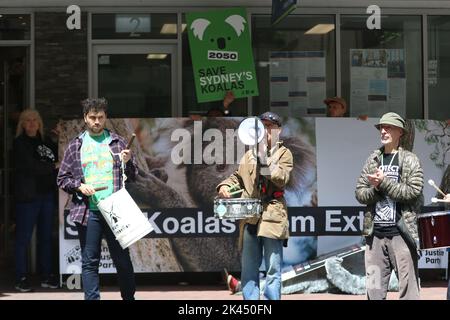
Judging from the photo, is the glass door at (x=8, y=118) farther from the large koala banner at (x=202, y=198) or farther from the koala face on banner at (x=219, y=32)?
the koala face on banner at (x=219, y=32)

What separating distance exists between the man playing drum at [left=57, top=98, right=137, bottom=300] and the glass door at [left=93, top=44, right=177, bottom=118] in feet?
10.1

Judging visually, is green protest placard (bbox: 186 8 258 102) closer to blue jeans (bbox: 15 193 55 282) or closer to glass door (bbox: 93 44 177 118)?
glass door (bbox: 93 44 177 118)

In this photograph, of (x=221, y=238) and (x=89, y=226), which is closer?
(x=89, y=226)

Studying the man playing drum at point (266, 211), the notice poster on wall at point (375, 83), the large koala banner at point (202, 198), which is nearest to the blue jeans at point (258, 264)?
the man playing drum at point (266, 211)

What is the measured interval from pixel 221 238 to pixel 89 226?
2479mm

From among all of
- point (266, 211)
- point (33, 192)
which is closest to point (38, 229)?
point (33, 192)

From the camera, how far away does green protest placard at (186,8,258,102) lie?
9.98m

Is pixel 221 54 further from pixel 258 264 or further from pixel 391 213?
pixel 391 213

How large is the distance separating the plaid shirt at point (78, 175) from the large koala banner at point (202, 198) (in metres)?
1.92

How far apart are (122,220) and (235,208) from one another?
1.01 m

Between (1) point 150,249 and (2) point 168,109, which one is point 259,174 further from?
(2) point 168,109

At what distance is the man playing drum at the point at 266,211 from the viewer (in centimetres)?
693
